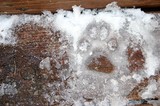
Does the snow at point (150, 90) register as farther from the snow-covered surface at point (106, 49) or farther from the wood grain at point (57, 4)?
the wood grain at point (57, 4)

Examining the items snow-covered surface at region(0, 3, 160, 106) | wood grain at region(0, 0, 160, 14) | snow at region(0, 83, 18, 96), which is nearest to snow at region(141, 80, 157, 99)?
snow-covered surface at region(0, 3, 160, 106)

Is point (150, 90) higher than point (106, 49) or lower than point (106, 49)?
lower

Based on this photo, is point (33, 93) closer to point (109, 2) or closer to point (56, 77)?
point (56, 77)

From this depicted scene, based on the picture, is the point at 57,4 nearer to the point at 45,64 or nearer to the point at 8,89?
the point at 45,64

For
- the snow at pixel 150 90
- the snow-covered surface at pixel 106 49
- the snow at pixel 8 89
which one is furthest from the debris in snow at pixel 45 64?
the snow at pixel 150 90

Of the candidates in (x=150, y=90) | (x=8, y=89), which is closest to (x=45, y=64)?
(x=8, y=89)

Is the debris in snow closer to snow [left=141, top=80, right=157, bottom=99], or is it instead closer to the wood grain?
the wood grain

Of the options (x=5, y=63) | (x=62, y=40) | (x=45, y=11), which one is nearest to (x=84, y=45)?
(x=62, y=40)

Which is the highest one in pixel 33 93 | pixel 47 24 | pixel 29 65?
pixel 47 24
